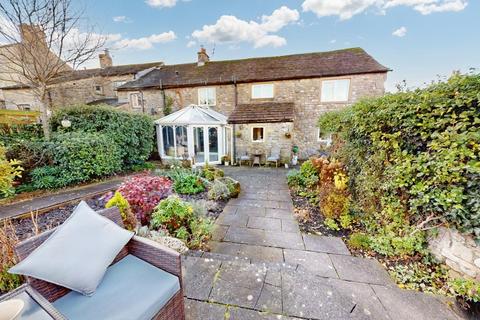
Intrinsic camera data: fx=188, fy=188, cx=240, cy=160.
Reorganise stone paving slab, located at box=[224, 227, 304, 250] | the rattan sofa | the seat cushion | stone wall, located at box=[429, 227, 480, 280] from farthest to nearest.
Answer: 1. stone paving slab, located at box=[224, 227, 304, 250]
2. stone wall, located at box=[429, 227, 480, 280]
3. the rattan sofa
4. the seat cushion

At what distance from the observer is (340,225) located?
12.1ft

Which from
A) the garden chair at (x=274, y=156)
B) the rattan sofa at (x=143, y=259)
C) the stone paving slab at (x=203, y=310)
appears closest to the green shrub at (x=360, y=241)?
the stone paving slab at (x=203, y=310)

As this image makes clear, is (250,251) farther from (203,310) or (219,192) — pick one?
(219,192)

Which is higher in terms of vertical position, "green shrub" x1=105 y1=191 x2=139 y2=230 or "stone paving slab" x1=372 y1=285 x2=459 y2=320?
"green shrub" x1=105 y1=191 x2=139 y2=230

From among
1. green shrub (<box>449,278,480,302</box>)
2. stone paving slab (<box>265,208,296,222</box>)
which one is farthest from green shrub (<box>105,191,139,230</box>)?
green shrub (<box>449,278,480,302</box>)

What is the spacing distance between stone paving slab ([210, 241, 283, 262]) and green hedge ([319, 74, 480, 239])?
179 centimetres

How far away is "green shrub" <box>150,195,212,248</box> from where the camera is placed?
121 inches

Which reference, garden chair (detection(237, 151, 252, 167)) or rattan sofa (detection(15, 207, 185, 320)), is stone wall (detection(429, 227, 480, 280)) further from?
garden chair (detection(237, 151, 252, 167))

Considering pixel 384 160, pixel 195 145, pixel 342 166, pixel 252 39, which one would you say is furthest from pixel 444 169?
pixel 252 39

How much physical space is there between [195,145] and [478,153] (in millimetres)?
9442

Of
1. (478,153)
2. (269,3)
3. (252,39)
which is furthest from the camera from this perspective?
(252,39)

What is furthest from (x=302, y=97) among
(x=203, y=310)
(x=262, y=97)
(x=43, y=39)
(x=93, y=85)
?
(x=93, y=85)

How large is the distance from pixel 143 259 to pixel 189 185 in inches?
144

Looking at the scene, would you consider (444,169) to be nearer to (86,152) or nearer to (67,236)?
(67,236)
